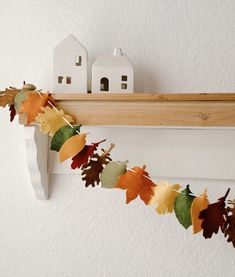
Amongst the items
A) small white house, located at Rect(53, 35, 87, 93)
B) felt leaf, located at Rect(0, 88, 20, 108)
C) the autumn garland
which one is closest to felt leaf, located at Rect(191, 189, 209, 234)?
the autumn garland

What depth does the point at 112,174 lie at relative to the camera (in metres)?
0.85

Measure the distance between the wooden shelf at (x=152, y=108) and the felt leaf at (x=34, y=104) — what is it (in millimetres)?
22

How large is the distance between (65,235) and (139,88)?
0.44 m

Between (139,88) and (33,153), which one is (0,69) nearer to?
(33,153)

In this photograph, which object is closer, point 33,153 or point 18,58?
point 33,153

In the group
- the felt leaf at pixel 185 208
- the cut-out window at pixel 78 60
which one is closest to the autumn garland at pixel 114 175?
the felt leaf at pixel 185 208

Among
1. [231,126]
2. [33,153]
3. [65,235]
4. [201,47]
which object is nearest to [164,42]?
[201,47]

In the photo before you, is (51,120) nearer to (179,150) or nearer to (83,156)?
(83,156)

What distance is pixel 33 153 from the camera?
3.27 feet

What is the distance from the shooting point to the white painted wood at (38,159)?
99cm

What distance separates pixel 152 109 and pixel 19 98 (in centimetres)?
31

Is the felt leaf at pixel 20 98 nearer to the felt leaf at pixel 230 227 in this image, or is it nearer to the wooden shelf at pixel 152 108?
the wooden shelf at pixel 152 108

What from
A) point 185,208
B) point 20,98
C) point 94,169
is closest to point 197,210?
point 185,208

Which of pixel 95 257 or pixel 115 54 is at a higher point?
pixel 115 54
